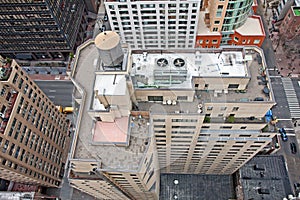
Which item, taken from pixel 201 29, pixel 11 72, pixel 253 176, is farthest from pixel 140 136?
pixel 201 29

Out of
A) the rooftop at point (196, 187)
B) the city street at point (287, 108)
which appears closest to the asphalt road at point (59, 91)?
the rooftop at point (196, 187)

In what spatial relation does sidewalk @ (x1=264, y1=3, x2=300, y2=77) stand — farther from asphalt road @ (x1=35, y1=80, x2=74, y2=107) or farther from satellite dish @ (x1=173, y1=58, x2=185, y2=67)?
asphalt road @ (x1=35, y1=80, x2=74, y2=107)

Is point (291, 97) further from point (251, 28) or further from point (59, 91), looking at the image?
point (59, 91)

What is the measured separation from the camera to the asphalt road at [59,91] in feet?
336

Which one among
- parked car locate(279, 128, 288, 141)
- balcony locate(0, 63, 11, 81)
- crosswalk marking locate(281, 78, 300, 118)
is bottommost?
balcony locate(0, 63, 11, 81)

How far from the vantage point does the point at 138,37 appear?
88.6 metres

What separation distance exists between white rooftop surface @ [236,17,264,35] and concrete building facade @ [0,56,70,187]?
74933 millimetres

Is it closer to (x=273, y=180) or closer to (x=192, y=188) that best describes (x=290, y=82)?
(x=273, y=180)

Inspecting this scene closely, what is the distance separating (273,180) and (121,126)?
166 ft

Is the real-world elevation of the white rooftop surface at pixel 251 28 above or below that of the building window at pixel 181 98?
above

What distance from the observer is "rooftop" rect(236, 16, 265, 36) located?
91.6 m

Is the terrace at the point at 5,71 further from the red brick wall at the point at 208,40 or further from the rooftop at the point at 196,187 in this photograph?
the red brick wall at the point at 208,40

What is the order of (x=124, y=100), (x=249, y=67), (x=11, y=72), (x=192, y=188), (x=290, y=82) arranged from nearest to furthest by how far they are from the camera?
(x=124, y=100) → (x=249, y=67) → (x=11, y=72) → (x=192, y=188) → (x=290, y=82)

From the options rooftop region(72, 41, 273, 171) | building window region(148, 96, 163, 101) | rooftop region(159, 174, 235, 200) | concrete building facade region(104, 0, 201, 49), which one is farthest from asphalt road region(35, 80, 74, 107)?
building window region(148, 96, 163, 101)
